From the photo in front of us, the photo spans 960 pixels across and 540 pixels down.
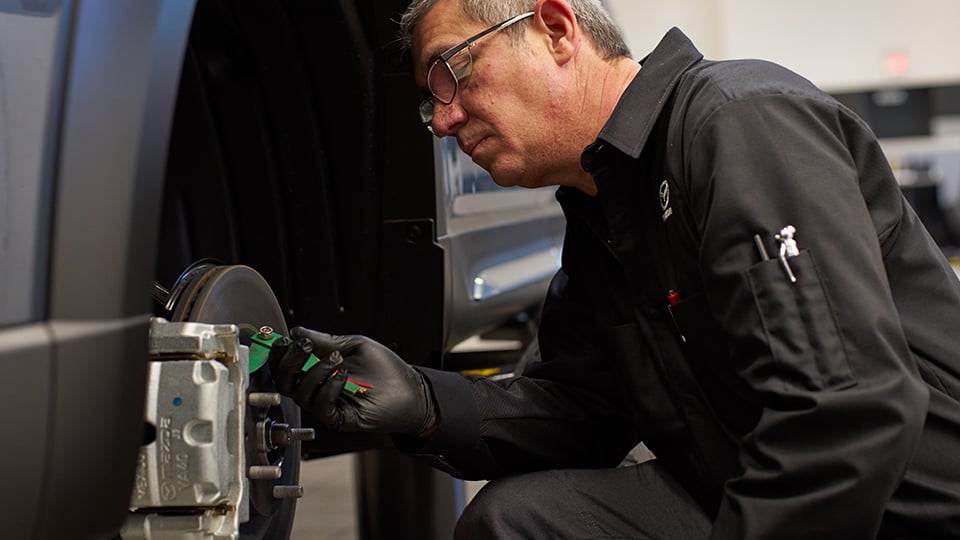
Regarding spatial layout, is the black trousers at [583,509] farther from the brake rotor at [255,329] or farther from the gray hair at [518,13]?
the gray hair at [518,13]

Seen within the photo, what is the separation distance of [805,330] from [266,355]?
607 millimetres

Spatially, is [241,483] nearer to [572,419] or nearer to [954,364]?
[572,419]

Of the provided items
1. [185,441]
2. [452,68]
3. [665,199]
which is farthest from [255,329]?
[665,199]

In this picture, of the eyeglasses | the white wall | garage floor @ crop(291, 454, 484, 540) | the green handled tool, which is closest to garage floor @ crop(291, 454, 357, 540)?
garage floor @ crop(291, 454, 484, 540)

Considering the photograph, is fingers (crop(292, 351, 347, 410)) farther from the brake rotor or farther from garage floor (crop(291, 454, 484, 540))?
garage floor (crop(291, 454, 484, 540))

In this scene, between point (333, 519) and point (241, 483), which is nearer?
point (241, 483)

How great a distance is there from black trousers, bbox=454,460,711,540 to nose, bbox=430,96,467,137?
494mm

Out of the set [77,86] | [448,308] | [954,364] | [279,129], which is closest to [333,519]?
[448,308]

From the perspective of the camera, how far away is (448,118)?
4.84 feet

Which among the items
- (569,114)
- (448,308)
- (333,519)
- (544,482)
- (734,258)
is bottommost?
(333,519)

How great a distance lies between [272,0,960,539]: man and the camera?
1074 mm

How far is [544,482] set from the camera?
61.1 inches

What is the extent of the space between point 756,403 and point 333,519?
2.03 m

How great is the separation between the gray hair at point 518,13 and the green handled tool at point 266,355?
0.46 metres
